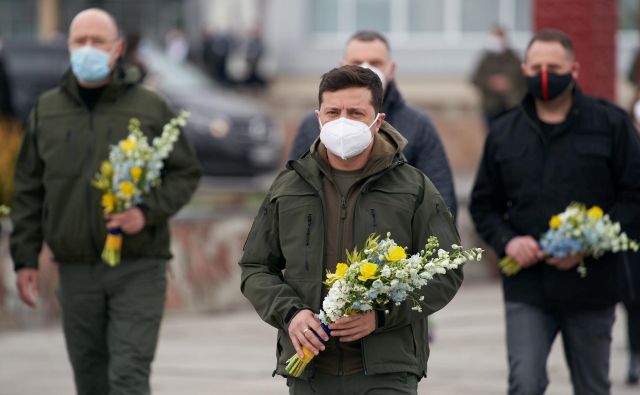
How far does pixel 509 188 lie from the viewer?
24.1 ft

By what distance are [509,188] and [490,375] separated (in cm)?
286

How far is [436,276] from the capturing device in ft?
18.1

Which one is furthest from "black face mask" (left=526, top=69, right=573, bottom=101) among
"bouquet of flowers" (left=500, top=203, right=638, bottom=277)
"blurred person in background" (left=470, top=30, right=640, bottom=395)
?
"bouquet of flowers" (left=500, top=203, right=638, bottom=277)

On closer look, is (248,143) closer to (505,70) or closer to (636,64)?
(505,70)

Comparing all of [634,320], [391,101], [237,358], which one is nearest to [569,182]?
[391,101]

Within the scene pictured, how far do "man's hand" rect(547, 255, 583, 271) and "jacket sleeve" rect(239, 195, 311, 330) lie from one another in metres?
Result: 1.86

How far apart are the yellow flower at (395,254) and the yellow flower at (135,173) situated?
241 cm

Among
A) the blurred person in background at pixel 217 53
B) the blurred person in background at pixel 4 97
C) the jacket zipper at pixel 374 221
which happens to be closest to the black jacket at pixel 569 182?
the jacket zipper at pixel 374 221

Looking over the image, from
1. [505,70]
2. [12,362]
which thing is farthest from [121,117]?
[505,70]

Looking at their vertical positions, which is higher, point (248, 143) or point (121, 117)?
point (121, 117)

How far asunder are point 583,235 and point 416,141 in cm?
96

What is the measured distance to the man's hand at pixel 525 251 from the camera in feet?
23.5

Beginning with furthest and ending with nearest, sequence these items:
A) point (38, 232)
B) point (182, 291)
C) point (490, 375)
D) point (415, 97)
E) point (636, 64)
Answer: point (415, 97) → point (636, 64) → point (182, 291) → point (490, 375) → point (38, 232)

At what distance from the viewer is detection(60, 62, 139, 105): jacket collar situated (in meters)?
7.55
